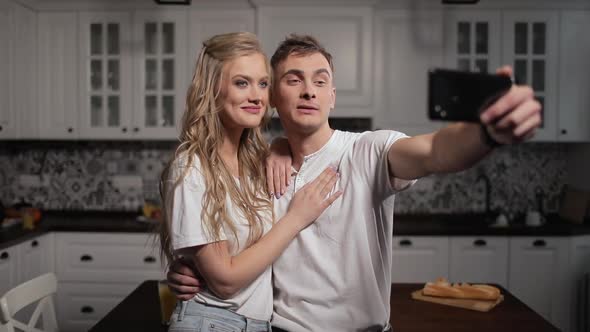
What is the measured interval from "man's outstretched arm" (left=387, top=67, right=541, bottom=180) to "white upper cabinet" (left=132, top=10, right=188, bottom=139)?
9.06 ft

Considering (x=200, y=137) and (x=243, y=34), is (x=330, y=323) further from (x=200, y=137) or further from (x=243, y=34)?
(x=243, y=34)

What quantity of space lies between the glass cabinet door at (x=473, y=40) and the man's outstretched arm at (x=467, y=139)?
2718mm

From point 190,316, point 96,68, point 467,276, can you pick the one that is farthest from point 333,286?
point 96,68

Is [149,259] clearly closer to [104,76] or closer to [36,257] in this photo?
[36,257]

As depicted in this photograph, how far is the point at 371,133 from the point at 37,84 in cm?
318

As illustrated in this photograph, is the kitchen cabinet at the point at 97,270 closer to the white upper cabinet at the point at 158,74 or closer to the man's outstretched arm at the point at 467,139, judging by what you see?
the white upper cabinet at the point at 158,74

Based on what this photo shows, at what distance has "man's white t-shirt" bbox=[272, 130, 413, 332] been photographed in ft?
4.18

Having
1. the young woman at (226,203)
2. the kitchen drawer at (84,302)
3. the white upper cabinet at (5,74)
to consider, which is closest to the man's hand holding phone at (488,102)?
the young woman at (226,203)

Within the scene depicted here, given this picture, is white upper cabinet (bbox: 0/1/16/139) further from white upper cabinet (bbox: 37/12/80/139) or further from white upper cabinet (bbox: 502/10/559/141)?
white upper cabinet (bbox: 502/10/559/141)

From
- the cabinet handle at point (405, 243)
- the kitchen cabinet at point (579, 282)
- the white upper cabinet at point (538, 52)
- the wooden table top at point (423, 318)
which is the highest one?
the white upper cabinet at point (538, 52)

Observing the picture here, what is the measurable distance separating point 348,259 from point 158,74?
2803mm

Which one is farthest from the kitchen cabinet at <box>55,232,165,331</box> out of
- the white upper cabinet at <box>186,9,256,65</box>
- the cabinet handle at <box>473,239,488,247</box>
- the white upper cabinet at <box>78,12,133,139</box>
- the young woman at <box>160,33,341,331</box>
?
the young woman at <box>160,33,341,331</box>

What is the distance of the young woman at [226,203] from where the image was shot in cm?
122

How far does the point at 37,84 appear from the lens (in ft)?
12.2
